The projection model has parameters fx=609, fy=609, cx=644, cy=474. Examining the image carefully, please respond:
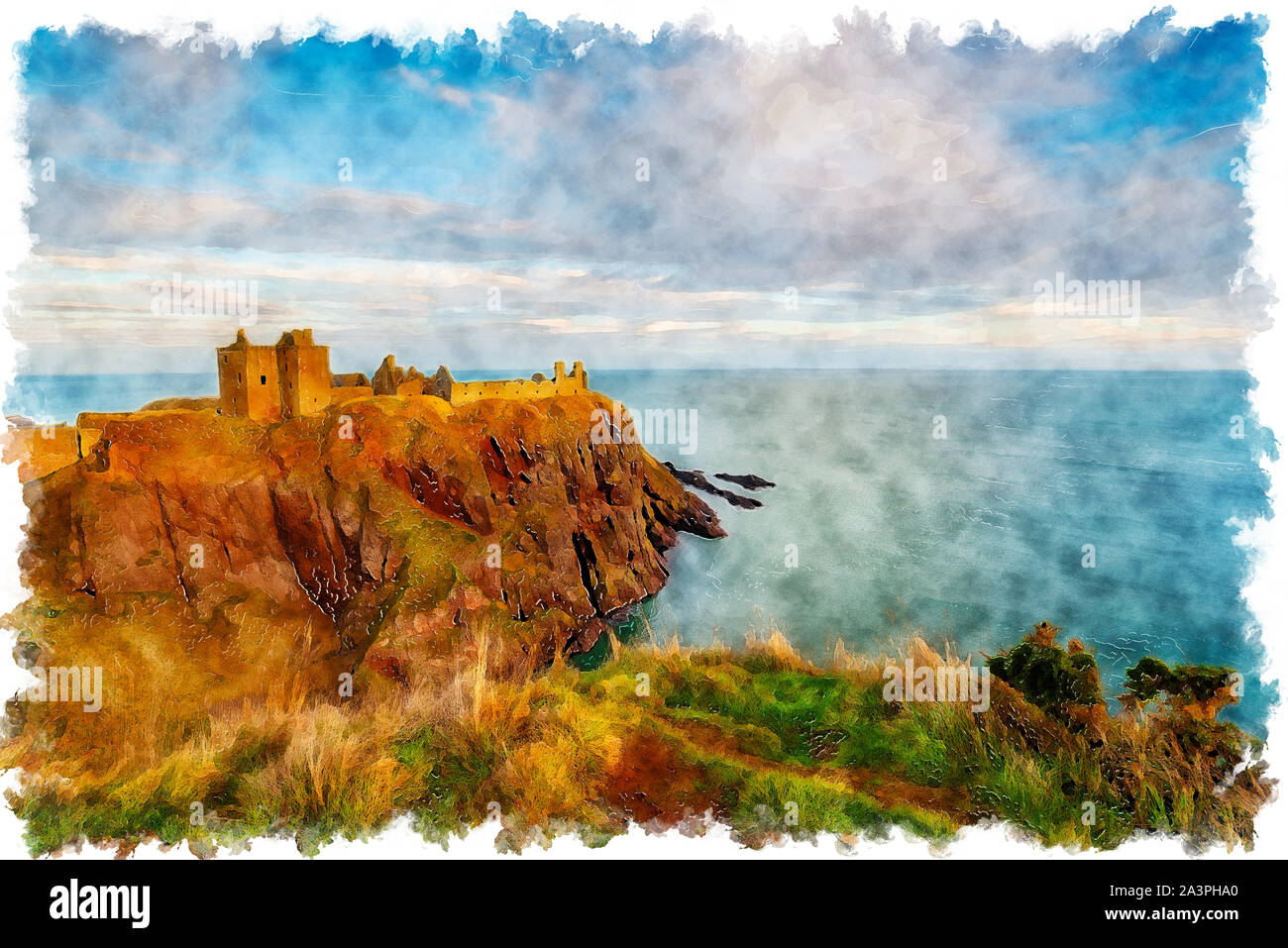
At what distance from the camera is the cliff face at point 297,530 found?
9367 millimetres

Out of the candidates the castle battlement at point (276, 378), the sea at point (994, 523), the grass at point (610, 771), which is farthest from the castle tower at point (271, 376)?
the grass at point (610, 771)

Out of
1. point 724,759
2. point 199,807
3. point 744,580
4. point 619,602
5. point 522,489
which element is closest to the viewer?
point 199,807

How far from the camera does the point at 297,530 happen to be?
39.0 feet

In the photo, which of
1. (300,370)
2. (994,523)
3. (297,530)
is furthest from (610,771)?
(994,523)

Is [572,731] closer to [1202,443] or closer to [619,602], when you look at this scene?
[619,602]

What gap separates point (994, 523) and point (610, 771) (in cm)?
2782

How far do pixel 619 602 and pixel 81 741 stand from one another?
68.5 feet

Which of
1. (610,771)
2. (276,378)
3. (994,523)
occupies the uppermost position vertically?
(276,378)

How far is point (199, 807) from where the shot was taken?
3.73m

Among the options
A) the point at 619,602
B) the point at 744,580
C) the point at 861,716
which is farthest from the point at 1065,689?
the point at 744,580

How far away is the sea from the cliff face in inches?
54.5

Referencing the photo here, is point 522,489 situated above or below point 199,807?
above

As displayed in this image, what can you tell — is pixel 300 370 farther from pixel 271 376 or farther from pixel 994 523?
pixel 994 523

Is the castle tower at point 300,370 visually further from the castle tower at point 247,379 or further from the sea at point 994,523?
the sea at point 994,523
